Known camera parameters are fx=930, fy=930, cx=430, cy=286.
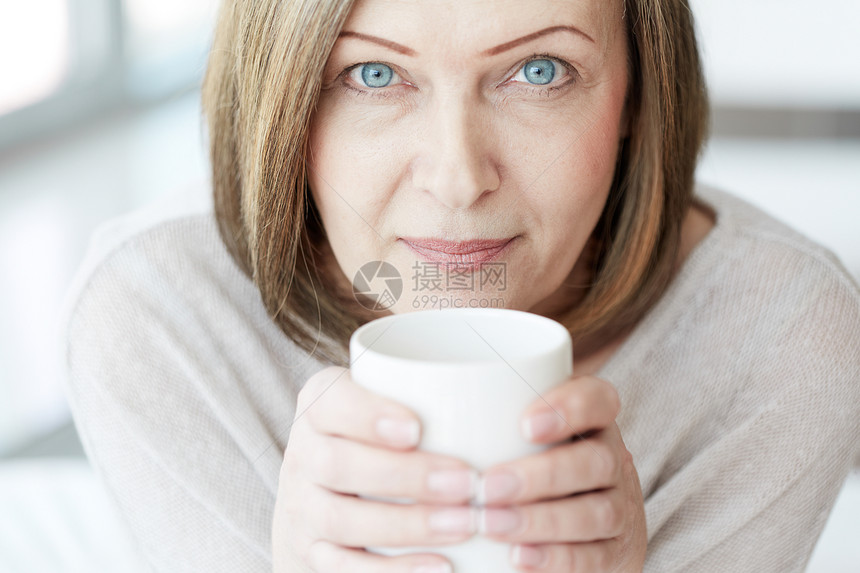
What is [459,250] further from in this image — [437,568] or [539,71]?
[437,568]

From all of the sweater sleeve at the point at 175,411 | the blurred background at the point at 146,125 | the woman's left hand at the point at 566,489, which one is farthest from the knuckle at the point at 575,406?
the blurred background at the point at 146,125

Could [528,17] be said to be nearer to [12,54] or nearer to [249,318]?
[249,318]

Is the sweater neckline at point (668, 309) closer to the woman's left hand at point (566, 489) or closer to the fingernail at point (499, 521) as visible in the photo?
the woman's left hand at point (566, 489)

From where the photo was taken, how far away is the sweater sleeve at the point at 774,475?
0.96 m

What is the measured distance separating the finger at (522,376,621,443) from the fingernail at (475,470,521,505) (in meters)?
0.03

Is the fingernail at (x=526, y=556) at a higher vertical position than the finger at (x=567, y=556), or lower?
higher

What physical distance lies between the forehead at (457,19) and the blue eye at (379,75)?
5 cm

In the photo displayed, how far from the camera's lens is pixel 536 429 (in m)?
0.53

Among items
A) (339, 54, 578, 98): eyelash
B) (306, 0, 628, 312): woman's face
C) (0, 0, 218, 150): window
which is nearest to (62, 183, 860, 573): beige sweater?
(306, 0, 628, 312): woman's face

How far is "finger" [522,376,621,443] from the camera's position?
1.72ft

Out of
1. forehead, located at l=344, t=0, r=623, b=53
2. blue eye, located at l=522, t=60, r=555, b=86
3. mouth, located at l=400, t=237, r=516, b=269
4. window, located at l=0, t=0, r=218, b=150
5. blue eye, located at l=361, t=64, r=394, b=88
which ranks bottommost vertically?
mouth, located at l=400, t=237, r=516, b=269

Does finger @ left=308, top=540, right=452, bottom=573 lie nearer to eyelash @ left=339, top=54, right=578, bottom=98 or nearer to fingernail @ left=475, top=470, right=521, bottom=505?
fingernail @ left=475, top=470, right=521, bottom=505

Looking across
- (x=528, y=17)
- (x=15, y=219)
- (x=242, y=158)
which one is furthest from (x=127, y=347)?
(x=15, y=219)

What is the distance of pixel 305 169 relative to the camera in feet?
2.95
